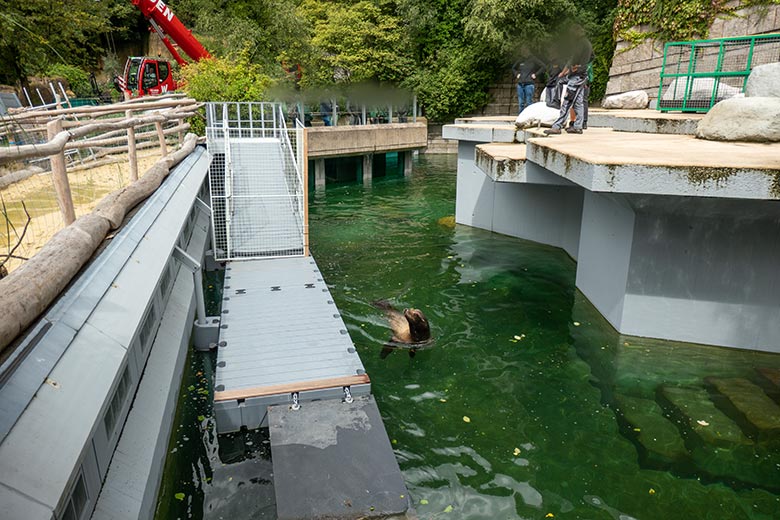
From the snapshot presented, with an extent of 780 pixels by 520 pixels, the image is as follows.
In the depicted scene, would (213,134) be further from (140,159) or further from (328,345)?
(328,345)

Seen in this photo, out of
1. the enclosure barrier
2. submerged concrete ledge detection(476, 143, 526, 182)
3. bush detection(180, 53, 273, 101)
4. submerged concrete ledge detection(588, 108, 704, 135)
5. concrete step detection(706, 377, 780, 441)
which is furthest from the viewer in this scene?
bush detection(180, 53, 273, 101)

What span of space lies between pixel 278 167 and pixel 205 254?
2.43m

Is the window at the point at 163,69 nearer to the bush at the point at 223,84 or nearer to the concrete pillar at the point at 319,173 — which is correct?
the concrete pillar at the point at 319,173

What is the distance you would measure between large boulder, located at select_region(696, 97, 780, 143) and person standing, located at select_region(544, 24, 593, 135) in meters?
2.52

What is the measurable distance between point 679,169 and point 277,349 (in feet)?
16.2

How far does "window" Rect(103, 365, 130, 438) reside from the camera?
4.43m

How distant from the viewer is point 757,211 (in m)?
7.44

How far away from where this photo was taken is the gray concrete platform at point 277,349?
5676mm

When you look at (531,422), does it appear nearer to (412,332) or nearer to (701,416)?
(701,416)

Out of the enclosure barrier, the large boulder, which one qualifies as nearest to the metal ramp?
the enclosure barrier

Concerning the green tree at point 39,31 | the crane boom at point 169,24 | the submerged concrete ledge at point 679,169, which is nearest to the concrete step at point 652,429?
the submerged concrete ledge at point 679,169

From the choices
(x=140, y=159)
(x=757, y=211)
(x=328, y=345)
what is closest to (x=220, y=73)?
(x=140, y=159)

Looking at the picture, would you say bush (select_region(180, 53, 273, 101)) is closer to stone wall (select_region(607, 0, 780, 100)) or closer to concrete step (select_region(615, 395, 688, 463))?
stone wall (select_region(607, 0, 780, 100))

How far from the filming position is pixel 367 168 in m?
25.5
